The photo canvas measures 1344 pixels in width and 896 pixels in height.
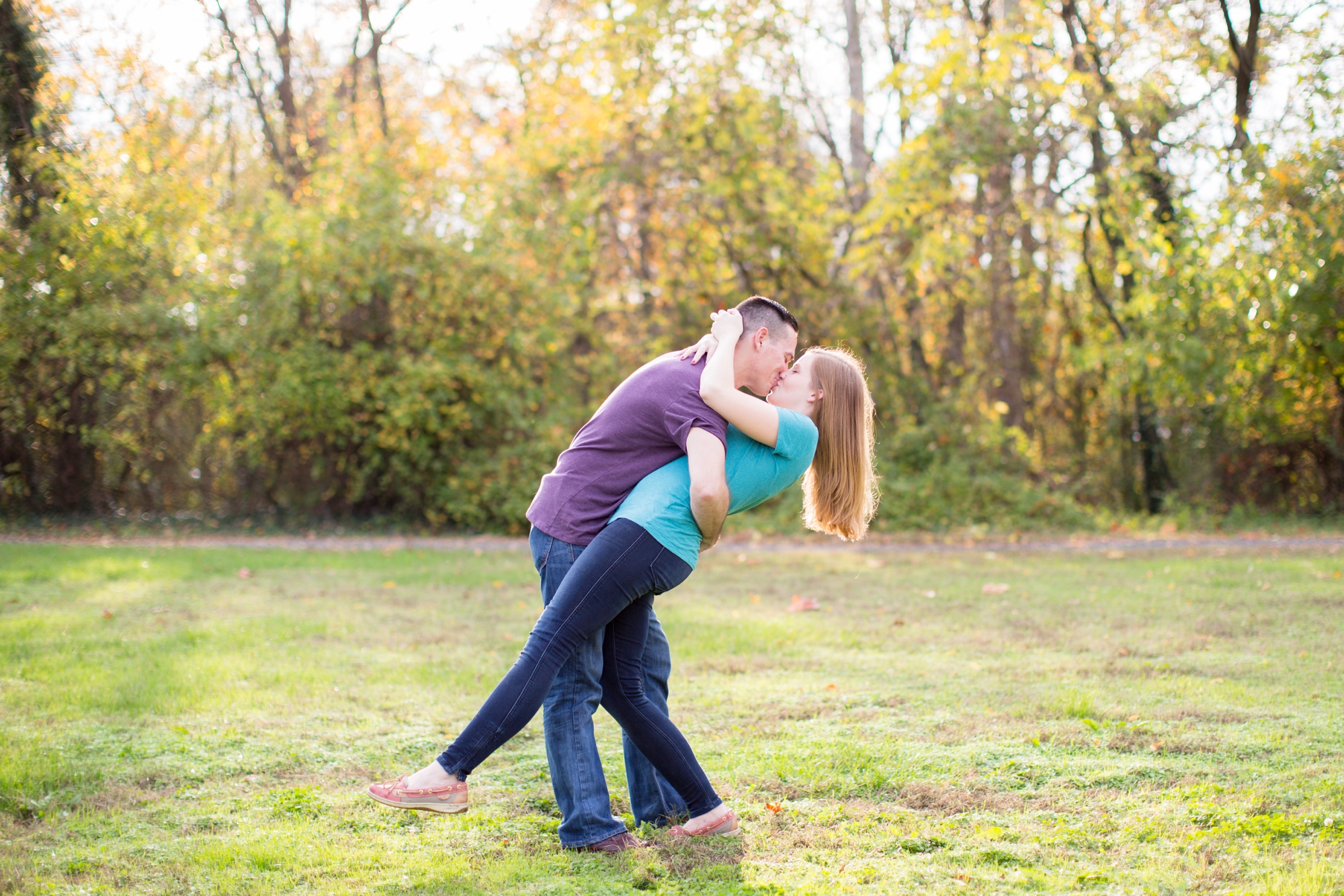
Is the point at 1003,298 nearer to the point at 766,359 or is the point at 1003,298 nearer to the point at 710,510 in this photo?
the point at 766,359

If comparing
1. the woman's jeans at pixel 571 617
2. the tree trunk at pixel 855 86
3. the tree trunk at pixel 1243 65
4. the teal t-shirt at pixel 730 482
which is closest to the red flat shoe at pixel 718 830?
the woman's jeans at pixel 571 617

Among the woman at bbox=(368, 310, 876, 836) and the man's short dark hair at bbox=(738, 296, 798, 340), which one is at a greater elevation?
the man's short dark hair at bbox=(738, 296, 798, 340)

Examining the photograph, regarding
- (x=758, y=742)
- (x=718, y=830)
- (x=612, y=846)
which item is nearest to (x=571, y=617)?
(x=612, y=846)

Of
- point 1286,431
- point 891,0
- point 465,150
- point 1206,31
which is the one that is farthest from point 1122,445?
point 465,150

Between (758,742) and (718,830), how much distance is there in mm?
1028

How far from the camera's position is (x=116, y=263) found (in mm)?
13391

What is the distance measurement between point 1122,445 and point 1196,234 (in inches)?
135

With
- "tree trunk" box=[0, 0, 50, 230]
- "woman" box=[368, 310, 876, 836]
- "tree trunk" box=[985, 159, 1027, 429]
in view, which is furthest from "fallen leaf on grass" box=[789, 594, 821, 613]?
"tree trunk" box=[0, 0, 50, 230]

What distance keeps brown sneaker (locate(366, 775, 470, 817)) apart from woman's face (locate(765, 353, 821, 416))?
1.62 metres

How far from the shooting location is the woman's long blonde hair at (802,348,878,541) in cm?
367

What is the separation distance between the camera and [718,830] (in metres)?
3.55

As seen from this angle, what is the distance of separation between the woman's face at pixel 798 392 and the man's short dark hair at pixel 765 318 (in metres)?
0.14

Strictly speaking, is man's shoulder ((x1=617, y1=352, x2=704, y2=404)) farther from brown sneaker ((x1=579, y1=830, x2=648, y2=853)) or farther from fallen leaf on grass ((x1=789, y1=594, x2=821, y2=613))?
fallen leaf on grass ((x1=789, y1=594, x2=821, y2=613))

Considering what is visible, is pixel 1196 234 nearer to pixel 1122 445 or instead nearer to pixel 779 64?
pixel 1122 445
